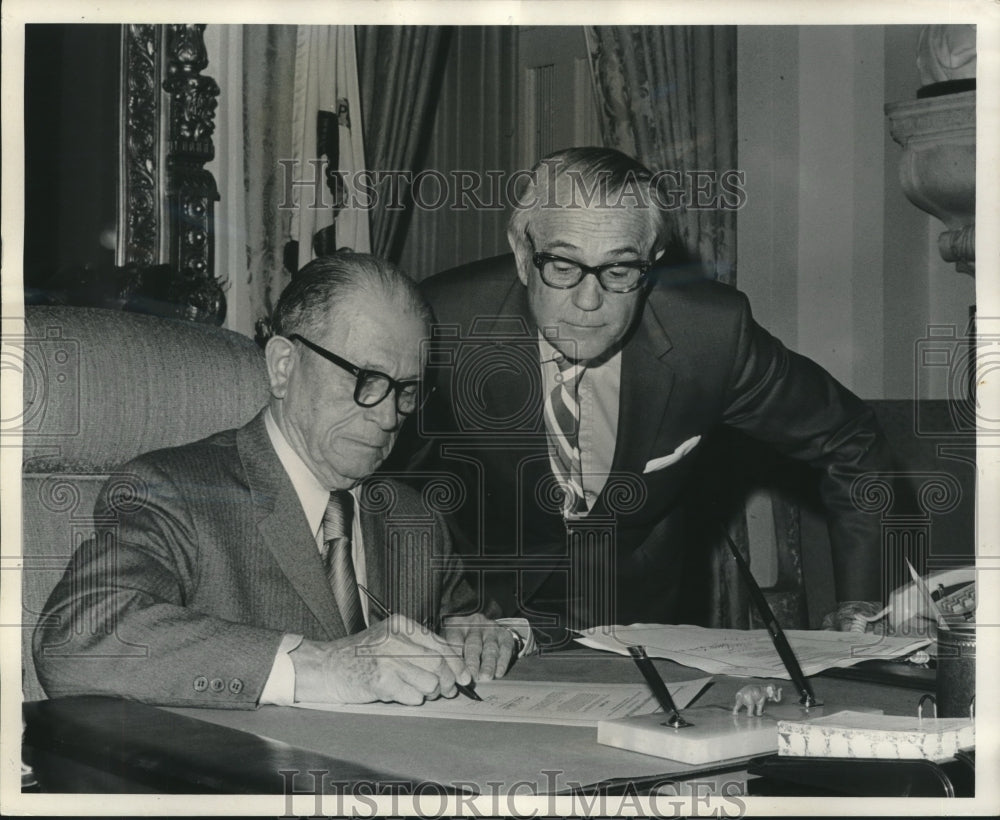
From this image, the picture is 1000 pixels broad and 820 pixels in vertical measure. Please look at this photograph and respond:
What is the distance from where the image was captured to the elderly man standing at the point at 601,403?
253cm

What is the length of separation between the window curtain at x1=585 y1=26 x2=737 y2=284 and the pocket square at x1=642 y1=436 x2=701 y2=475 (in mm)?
377

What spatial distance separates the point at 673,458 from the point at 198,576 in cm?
108

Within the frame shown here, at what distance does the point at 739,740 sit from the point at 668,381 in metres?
1.04

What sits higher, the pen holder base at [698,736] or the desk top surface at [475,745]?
the pen holder base at [698,736]

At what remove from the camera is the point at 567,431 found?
2600 millimetres

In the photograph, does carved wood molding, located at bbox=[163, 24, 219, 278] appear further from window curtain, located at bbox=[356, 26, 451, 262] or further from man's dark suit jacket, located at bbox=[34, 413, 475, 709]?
man's dark suit jacket, located at bbox=[34, 413, 475, 709]

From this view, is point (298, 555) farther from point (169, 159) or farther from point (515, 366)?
point (169, 159)

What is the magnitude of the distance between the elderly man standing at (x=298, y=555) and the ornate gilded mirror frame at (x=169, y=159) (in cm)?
26

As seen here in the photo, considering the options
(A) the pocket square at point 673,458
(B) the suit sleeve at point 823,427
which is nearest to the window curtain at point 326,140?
(A) the pocket square at point 673,458

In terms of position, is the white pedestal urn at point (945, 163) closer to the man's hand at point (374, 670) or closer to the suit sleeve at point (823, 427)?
the suit sleeve at point (823, 427)

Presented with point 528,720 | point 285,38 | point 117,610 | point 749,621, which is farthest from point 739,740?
point 285,38

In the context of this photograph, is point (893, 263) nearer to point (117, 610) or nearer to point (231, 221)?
point (231, 221)

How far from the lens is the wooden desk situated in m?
1.80

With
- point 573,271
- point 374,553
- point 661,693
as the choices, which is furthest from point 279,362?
point 661,693
